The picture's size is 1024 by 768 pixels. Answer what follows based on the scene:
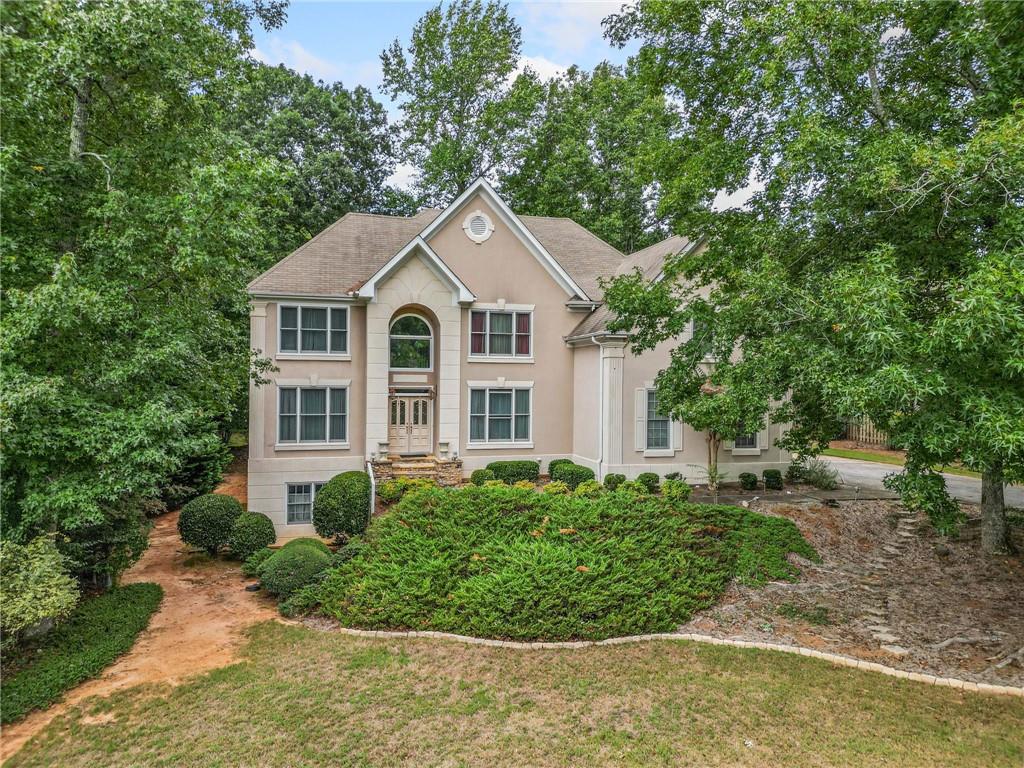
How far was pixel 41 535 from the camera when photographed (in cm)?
795

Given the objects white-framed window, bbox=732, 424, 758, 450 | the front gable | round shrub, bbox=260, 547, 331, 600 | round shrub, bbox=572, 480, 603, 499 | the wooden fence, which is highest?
the front gable

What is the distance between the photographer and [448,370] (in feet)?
56.1

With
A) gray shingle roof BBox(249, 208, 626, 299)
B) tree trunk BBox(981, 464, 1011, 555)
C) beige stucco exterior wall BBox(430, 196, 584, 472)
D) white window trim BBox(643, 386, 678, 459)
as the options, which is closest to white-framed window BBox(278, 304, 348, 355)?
gray shingle roof BBox(249, 208, 626, 299)

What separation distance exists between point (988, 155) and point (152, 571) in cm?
1638

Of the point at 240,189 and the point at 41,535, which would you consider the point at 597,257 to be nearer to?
the point at 240,189

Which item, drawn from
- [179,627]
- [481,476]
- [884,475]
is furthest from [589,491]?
[884,475]

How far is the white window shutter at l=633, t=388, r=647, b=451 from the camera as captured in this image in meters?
17.2

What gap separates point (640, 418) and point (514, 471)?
427 cm

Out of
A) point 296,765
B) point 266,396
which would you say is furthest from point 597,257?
point 296,765

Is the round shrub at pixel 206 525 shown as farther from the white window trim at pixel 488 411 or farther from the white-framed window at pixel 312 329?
the white window trim at pixel 488 411

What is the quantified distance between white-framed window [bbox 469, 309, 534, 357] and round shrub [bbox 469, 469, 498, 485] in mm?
3716

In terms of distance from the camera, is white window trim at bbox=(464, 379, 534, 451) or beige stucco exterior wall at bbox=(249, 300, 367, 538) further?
white window trim at bbox=(464, 379, 534, 451)

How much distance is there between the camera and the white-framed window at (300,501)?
16203 millimetres

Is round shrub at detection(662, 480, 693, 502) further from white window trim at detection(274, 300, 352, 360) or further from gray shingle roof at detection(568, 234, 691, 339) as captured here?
white window trim at detection(274, 300, 352, 360)
